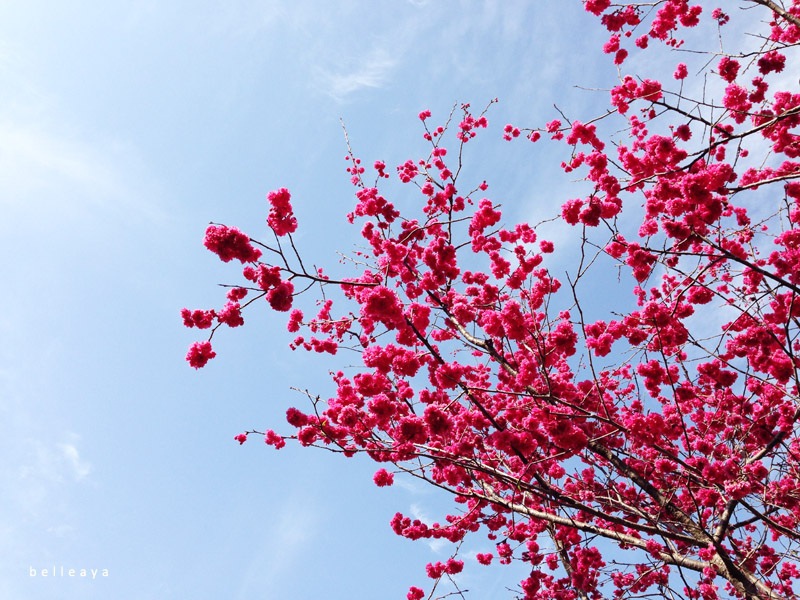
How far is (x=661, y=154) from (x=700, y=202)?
65.3 inches

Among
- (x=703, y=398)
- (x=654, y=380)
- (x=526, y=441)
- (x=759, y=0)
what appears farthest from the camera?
(x=703, y=398)

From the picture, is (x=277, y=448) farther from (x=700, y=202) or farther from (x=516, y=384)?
(x=700, y=202)

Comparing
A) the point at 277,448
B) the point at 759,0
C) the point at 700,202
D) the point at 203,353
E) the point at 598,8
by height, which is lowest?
the point at 277,448

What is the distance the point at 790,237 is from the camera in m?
6.72

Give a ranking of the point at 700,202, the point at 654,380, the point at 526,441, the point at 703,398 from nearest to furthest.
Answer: the point at 700,202, the point at 526,441, the point at 654,380, the point at 703,398

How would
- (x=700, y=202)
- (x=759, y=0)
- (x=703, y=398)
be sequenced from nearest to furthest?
(x=759, y=0)
(x=700, y=202)
(x=703, y=398)

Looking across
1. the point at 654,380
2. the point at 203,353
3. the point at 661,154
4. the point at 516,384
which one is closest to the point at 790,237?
the point at 661,154

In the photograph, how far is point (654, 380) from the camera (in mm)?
7781

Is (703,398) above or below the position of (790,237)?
below

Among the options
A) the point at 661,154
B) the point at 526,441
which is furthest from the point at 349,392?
the point at 661,154

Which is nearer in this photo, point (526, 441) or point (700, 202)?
point (700, 202)

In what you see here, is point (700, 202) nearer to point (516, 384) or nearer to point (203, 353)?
point (516, 384)

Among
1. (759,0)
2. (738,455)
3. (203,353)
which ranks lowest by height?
(738,455)

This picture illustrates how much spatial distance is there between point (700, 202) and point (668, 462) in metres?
3.63
